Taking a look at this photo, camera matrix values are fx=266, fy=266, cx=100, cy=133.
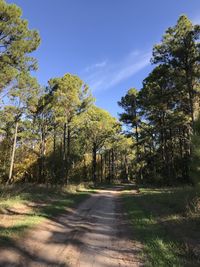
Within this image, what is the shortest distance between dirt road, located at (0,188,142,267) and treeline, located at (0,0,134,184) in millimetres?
12111

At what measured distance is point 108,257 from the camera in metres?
6.73

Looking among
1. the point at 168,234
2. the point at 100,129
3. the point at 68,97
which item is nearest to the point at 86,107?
the point at 68,97

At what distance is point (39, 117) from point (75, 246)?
97.6ft

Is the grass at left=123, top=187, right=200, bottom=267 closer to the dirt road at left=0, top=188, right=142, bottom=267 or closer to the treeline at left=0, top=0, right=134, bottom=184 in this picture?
the dirt road at left=0, top=188, right=142, bottom=267

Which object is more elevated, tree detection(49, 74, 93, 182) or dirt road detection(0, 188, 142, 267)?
tree detection(49, 74, 93, 182)

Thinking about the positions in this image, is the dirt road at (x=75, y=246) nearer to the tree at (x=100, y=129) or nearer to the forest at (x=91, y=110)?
the forest at (x=91, y=110)

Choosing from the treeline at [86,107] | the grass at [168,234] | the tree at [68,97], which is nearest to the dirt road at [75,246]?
the grass at [168,234]

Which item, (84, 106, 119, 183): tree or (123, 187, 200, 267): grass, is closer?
(123, 187, 200, 267): grass

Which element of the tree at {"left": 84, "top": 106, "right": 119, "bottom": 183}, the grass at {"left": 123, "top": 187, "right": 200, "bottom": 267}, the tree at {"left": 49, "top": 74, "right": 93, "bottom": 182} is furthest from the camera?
the tree at {"left": 84, "top": 106, "right": 119, "bottom": 183}

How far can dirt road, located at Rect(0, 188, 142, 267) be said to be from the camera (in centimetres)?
629

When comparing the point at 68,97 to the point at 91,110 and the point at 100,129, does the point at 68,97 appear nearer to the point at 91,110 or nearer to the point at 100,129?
the point at 91,110

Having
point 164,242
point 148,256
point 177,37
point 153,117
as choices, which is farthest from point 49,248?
point 153,117

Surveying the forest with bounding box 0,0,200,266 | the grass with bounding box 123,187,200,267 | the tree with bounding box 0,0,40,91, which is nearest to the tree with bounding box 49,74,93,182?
the forest with bounding box 0,0,200,266

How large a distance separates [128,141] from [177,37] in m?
36.6
